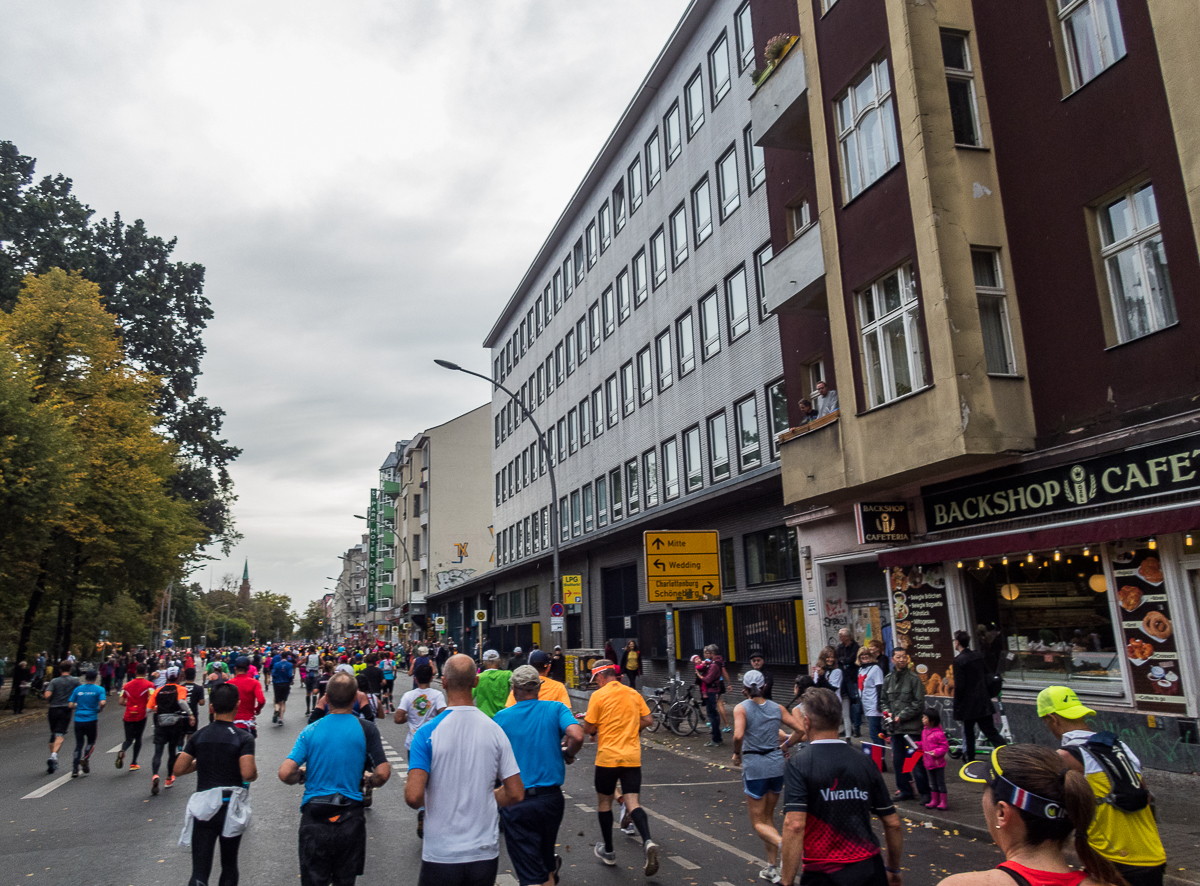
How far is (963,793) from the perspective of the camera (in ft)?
36.0

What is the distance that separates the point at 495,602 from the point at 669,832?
42.7 meters

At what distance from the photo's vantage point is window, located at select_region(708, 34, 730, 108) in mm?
25734

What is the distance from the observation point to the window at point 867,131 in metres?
14.6

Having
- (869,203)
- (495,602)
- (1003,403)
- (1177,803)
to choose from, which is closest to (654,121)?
(869,203)

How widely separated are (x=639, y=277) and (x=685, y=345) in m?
5.32

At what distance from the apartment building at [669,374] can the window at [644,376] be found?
4.2 inches

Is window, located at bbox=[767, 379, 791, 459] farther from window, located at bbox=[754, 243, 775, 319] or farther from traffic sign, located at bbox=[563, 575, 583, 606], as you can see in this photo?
traffic sign, located at bbox=[563, 575, 583, 606]

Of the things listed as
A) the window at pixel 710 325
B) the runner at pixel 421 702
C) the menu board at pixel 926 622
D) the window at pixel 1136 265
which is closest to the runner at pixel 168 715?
the runner at pixel 421 702

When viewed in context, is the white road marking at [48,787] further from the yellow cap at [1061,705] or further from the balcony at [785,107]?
the balcony at [785,107]

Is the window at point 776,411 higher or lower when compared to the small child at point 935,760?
higher

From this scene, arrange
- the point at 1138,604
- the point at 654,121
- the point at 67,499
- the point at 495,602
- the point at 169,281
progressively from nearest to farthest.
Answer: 1. the point at 1138,604
2. the point at 67,499
3. the point at 654,121
4. the point at 169,281
5. the point at 495,602

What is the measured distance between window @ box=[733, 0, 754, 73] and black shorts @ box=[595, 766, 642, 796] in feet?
70.1

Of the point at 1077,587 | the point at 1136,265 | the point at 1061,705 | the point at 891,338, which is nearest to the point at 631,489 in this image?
the point at 891,338

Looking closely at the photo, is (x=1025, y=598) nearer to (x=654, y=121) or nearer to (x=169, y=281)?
(x=654, y=121)
